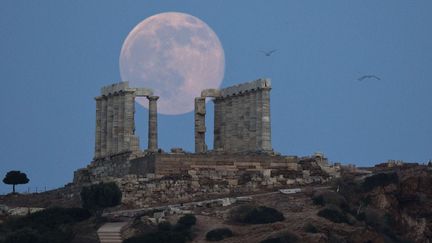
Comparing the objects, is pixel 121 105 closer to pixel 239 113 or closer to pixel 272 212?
pixel 239 113

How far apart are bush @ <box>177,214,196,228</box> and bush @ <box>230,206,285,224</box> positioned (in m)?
3.02

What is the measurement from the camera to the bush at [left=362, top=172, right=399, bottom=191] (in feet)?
369

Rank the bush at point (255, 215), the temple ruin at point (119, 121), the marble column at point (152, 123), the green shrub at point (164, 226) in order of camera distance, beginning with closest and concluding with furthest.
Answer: the green shrub at point (164, 226)
the bush at point (255, 215)
the temple ruin at point (119, 121)
the marble column at point (152, 123)

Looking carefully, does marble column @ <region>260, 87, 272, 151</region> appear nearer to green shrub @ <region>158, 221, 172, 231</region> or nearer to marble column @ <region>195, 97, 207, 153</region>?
marble column @ <region>195, 97, 207, 153</region>

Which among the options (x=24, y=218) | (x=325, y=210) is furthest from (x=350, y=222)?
(x=24, y=218)

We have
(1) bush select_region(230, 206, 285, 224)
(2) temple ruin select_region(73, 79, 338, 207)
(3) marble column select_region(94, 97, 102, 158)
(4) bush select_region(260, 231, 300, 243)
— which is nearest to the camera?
(4) bush select_region(260, 231, 300, 243)

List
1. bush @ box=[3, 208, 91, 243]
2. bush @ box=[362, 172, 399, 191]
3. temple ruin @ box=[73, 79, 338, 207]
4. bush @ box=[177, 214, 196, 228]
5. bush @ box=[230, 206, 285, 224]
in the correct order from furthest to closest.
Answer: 1. temple ruin @ box=[73, 79, 338, 207]
2. bush @ box=[362, 172, 399, 191]
3. bush @ box=[230, 206, 285, 224]
4. bush @ box=[177, 214, 196, 228]
5. bush @ box=[3, 208, 91, 243]

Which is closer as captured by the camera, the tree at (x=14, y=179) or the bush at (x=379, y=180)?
the bush at (x=379, y=180)

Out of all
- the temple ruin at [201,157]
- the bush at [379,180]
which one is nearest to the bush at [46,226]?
the temple ruin at [201,157]

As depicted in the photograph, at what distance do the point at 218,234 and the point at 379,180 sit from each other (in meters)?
16.6

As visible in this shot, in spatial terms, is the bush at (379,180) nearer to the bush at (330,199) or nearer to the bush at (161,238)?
the bush at (330,199)

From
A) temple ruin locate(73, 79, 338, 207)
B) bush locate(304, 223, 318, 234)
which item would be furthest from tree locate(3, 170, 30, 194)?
bush locate(304, 223, 318, 234)

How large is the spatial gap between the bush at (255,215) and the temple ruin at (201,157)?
8711 mm

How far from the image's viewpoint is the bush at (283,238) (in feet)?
327
